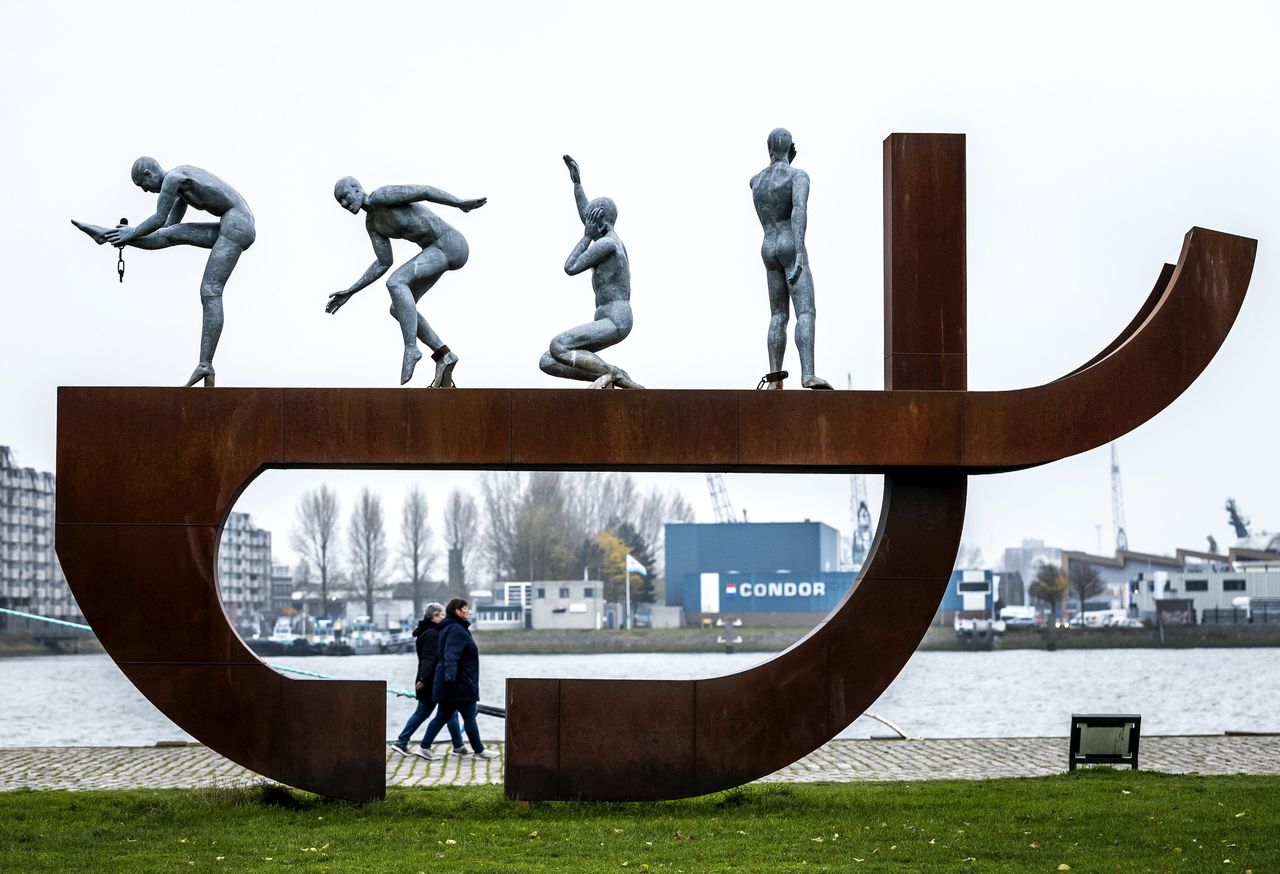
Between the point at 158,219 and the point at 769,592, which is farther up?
the point at 158,219

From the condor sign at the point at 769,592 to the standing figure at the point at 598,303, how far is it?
58.5 m

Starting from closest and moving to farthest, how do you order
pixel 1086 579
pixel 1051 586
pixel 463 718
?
pixel 463 718
pixel 1051 586
pixel 1086 579

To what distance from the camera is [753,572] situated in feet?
239

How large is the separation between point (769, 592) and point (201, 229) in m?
61.3

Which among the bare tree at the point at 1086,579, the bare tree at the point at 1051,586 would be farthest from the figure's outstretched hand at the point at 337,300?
the bare tree at the point at 1086,579

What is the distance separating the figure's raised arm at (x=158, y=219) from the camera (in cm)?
1276

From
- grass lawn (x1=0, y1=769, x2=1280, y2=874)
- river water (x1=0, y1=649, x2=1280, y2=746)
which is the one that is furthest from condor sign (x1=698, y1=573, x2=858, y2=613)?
grass lawn (x1=0, y1=769, x2=1280, y2=874)

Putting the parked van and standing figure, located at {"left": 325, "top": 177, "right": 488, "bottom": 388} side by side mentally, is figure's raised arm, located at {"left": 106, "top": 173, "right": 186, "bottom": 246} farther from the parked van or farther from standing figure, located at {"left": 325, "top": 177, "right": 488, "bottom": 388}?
the parked van

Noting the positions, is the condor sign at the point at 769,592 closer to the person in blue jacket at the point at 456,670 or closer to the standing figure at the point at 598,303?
the person in blue jacket at the point at 456,670

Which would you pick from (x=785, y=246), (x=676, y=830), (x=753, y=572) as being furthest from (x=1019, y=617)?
(x=676, y=830)

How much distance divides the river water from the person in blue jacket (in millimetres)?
2964

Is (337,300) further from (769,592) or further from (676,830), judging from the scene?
(769,592)

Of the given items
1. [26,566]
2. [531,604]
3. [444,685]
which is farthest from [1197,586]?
[444,685]

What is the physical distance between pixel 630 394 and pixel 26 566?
75.4 m
